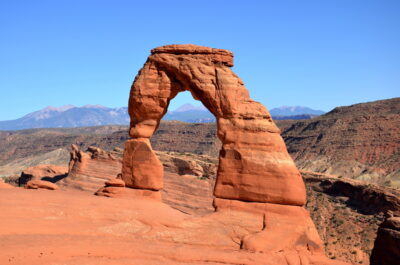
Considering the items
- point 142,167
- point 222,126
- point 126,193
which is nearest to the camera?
point 222,126

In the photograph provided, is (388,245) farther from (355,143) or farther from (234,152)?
(355,143)

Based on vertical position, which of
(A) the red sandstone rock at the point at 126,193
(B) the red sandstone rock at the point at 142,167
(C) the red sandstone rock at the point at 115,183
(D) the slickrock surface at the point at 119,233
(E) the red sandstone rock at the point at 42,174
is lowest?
(E) the red sandstone rock at the point at 42,174

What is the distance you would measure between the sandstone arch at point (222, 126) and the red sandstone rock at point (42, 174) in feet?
89.5

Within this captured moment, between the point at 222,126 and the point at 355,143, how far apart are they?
60.8 meters

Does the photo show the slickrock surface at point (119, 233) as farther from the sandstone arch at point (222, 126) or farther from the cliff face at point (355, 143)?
the cliff face at point (355, 143)

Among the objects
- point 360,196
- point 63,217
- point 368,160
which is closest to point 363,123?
point 368,160

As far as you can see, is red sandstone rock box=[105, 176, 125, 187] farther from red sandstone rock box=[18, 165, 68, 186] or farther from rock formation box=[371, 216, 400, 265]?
red sandstone rock box=[18, 165, 68, 186]

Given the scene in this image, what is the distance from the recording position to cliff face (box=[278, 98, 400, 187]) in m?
65.6

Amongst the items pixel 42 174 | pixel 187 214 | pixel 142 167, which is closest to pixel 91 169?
pixel 42 174

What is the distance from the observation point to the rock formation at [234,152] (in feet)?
54.9

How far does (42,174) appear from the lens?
4716 cm

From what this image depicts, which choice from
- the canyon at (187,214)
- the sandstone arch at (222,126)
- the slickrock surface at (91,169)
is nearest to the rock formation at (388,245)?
the canyon at (187,214)

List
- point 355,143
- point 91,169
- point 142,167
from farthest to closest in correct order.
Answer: point 355,143 < point 91,169 < point 142,167

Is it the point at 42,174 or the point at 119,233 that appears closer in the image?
the point at 119,233
